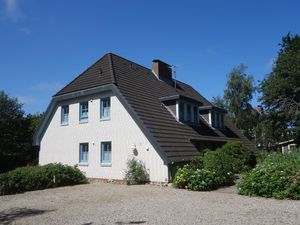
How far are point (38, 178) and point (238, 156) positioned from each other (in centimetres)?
1188

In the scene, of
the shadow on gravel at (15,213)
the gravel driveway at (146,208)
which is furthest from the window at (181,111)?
the shadow on gravel at (15,213)

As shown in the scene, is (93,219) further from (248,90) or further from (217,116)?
(248,90)

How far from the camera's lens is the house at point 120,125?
57.7 feet

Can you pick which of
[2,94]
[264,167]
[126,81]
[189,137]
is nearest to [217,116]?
[189,137]

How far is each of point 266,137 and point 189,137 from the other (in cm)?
2894

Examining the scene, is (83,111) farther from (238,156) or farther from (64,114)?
(238,156)

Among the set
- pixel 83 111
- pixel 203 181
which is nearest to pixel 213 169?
pixel 203 181

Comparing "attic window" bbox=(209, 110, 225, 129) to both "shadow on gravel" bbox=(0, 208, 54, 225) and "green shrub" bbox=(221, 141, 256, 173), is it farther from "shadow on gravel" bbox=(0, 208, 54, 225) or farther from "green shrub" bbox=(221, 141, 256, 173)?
"shadow on gravel" bbox=(0, 208, 54, 225)

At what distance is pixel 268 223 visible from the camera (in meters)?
8.13

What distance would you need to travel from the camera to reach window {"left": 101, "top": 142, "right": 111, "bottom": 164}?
63.6ft

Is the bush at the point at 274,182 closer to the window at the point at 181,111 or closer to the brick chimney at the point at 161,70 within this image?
the window at the point at 181,111

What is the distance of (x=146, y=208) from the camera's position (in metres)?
10.4

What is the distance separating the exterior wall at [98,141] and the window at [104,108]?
0.21 meters

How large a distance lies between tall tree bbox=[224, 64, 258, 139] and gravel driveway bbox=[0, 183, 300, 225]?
29.3m
